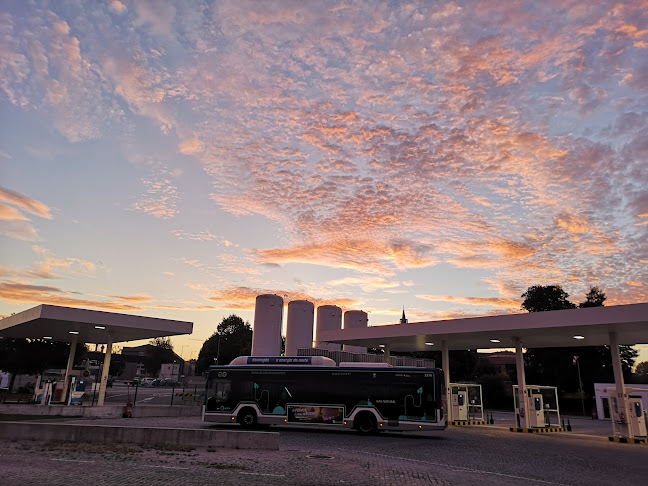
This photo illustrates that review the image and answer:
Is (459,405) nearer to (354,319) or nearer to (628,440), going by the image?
(628,440)

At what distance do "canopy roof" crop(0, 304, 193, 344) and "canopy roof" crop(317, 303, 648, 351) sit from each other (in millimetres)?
10344

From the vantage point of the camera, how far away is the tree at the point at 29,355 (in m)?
50.1

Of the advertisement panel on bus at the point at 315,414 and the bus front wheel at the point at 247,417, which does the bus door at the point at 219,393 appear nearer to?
the bus front wheel at the point at 247,417

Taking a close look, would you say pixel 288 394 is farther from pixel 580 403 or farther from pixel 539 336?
pixel 580 403

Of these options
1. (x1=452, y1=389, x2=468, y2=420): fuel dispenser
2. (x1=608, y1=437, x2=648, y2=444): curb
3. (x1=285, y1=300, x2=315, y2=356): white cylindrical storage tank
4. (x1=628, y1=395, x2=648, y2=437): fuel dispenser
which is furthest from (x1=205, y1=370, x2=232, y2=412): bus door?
(x1=285, y1=300, x2=315, y2=356): white cylindrical storage tank

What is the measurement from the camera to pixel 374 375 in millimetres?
20906

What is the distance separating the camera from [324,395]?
69.5ft

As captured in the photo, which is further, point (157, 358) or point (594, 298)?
point (157, 358)

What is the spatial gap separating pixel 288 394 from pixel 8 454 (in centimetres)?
1107

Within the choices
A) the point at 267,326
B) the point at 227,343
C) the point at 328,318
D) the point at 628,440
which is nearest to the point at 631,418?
the point at 628,440

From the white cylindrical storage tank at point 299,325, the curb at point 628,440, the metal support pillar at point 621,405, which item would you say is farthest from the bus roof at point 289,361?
the white cylindrical storage tank at point 299,325

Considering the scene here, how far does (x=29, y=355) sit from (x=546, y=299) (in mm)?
61328

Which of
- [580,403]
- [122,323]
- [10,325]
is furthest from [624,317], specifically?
[580,403]

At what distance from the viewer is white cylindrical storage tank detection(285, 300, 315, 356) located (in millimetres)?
51969
